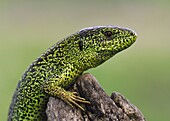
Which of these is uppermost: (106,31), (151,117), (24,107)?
(106,31)

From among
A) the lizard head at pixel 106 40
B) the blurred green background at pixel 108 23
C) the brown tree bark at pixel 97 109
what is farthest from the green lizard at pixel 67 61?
the blurred green background at pixel 108 23

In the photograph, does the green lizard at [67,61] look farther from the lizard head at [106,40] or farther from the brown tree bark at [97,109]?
the brown tree bark at [97,109]

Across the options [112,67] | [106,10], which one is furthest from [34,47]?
[106,10]

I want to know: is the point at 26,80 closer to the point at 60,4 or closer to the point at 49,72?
the point at 49,72

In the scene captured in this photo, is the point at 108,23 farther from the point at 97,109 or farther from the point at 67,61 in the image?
the point at 97,109

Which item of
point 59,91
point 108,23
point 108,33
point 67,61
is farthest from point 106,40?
point 108,23

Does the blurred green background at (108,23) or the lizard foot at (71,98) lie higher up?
the lizard foot at (71,98)
